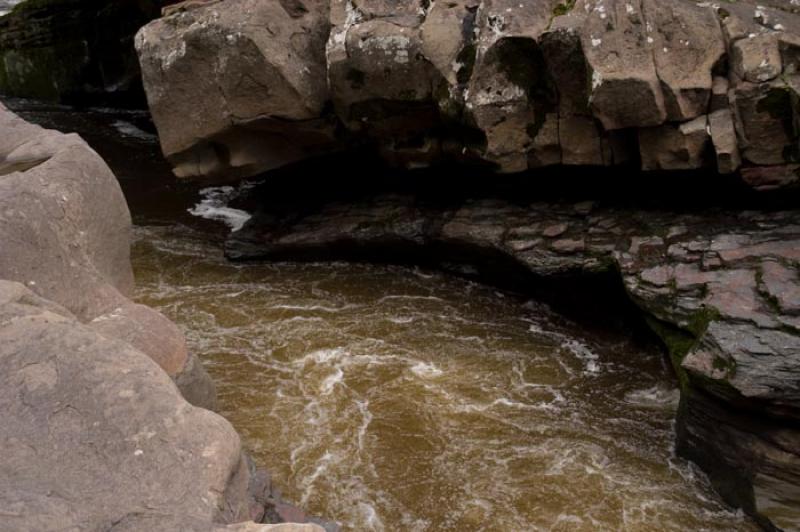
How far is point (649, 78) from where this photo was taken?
7.53 meters

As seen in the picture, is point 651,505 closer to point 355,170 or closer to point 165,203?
point 355,170

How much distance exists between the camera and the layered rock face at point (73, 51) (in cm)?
1773

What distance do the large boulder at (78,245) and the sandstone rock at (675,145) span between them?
4707 mm

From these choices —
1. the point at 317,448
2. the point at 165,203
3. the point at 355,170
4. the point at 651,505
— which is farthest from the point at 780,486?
the point at 165,203

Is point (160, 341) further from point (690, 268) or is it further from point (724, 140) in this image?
point (724, 140)

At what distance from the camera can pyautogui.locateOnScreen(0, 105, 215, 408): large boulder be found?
206 inches

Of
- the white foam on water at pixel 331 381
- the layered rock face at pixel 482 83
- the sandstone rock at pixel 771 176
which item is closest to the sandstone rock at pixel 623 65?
the layered rock face at pixel 482 83

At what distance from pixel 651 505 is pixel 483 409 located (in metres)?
1.69

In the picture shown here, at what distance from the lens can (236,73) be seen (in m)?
9.31

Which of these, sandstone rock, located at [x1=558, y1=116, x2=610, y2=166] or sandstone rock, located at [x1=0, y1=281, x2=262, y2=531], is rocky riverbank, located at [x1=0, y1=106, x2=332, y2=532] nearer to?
sandstone rock, located at [x1=0, y1=281, x2=262, y2=531]

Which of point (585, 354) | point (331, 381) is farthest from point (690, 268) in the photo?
point (331, 381)

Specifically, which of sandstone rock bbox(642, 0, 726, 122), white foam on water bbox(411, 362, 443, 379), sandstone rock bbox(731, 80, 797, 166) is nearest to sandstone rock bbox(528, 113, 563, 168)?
sandstone rock bbox(642, 0, 726, 122)

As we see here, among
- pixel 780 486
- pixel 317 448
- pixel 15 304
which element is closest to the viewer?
pixel 15 304

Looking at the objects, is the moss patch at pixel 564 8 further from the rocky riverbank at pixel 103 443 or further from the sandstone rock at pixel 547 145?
the rocky riverbank at pixel 103 443
